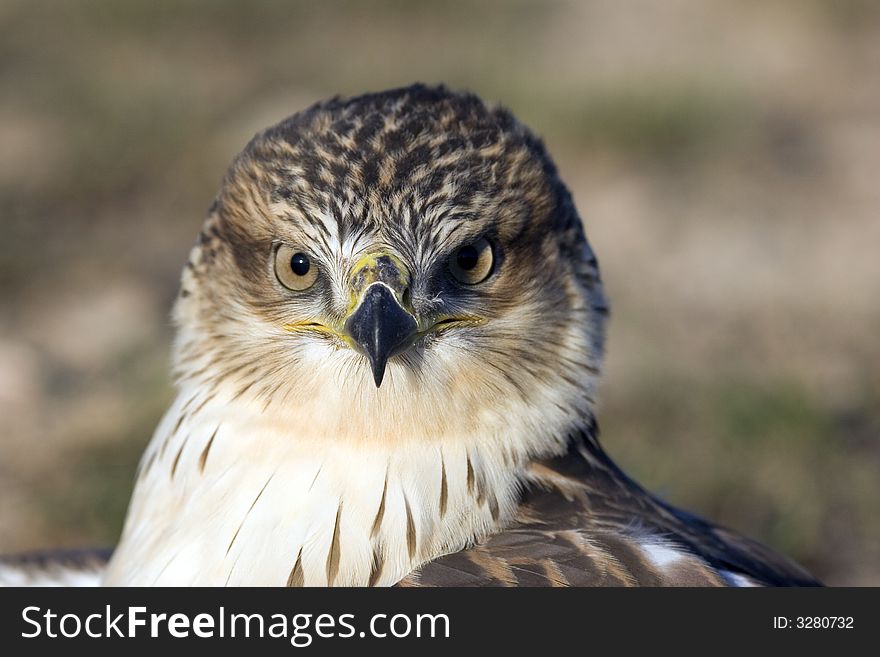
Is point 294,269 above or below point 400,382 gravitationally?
above

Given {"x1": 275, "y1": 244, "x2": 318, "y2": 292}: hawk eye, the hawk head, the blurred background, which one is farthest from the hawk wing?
the blurred background

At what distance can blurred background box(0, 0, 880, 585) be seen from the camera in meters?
5.05

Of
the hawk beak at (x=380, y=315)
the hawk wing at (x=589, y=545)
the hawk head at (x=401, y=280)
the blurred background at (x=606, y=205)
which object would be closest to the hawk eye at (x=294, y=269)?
the hawk head at (x=401, y=280)

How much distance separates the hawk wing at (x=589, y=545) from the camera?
2881 mm

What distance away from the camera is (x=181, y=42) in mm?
9812

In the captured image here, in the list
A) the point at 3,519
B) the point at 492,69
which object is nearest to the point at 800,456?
the point at 3,519

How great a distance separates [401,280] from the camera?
117 inches

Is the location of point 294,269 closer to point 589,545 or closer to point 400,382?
point 400,382

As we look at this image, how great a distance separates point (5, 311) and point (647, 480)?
3306mm

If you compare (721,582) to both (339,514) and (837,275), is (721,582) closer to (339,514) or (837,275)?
(339,514)

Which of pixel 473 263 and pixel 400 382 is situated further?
pixel 473 263

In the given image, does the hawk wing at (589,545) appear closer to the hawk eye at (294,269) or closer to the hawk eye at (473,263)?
the hawk eye at (473,263)

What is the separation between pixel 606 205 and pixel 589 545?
461cm

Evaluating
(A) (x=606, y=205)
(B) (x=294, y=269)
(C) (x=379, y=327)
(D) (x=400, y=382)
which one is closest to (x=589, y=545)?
(D) (x=400, y=382)
